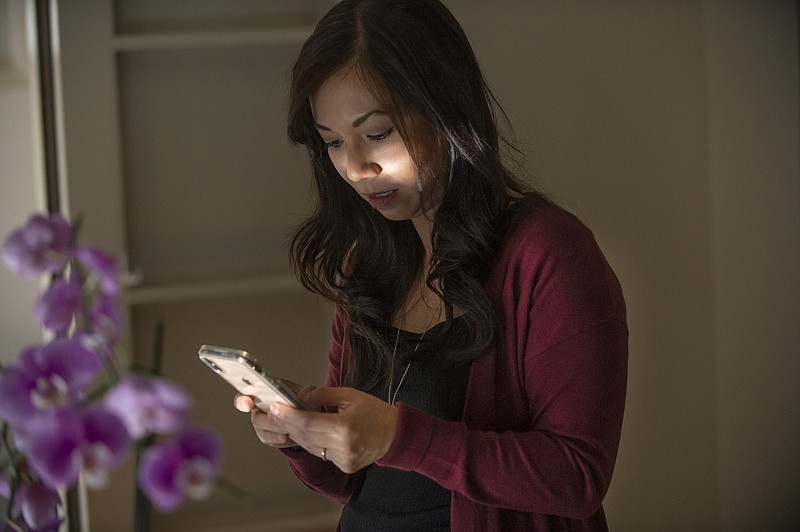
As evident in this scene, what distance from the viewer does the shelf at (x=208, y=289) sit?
1994 millimetres

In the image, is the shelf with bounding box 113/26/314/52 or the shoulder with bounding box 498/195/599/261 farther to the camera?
the shelf with bounding box 113/26/314/52

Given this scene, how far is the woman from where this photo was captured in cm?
112

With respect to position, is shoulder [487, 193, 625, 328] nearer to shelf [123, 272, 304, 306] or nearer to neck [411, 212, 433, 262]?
neck [411, 212, 433, 262]

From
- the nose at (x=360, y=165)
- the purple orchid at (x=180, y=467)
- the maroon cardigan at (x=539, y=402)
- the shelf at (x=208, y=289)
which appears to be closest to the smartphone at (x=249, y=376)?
the maroon cardigan at (x=539, y=402)

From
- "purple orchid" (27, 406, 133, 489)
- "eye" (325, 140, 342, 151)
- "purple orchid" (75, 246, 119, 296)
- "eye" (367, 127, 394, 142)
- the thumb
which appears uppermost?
"eye" (367, 127, 394, 142)

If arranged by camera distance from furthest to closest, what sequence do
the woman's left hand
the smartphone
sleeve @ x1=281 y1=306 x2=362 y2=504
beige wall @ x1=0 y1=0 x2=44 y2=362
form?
beige wall @ x1=0 y1=0 x2=44 y2=362 < sleeve @ x1=281 y1=306 x2=362 y2=504 < the woman's left hand < the smartphone

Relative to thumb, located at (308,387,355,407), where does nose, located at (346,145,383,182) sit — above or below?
above

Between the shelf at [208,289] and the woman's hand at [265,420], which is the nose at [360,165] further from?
the shelf at [208,289]

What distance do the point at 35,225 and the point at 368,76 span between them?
2.28ft

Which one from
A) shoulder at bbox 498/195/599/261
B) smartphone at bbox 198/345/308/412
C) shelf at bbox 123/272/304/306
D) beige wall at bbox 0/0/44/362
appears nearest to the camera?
smartphone at bbox 198/345/308/412

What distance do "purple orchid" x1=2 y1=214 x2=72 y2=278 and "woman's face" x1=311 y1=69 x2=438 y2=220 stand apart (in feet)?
2.18

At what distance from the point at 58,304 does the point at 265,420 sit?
2.16 feet

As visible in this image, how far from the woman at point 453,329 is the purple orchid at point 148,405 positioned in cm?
60

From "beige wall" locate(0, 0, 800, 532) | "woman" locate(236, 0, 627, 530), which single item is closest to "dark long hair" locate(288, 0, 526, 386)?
"woman" locate(236, 0, 627, 530)
